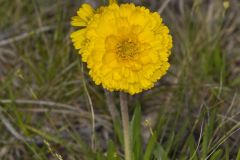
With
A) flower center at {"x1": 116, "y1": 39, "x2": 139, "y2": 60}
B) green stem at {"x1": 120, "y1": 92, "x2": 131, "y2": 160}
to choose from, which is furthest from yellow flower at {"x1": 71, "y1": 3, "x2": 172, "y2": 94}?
green stem at {"x1": 120, "y1": 92, "x2": 131, "y2": 160}

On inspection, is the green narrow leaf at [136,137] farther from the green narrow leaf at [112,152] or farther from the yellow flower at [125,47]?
the yellow flower at [125,47]

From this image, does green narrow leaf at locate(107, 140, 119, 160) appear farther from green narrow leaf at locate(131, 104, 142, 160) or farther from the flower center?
the flower center

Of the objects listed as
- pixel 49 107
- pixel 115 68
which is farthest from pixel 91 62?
pixel 49 107

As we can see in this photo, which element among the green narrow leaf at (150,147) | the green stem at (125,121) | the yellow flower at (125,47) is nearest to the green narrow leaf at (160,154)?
the green narrow leaf at (150,147)

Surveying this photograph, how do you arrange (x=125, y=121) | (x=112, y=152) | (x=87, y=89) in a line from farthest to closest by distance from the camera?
(x=87, y=89) < (x=112, y=152) < (x=125, y=121)

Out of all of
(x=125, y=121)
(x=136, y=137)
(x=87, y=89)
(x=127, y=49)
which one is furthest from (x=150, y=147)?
(x=87, y=89)

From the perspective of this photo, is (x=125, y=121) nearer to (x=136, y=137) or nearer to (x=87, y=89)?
(x=136, y=137)
